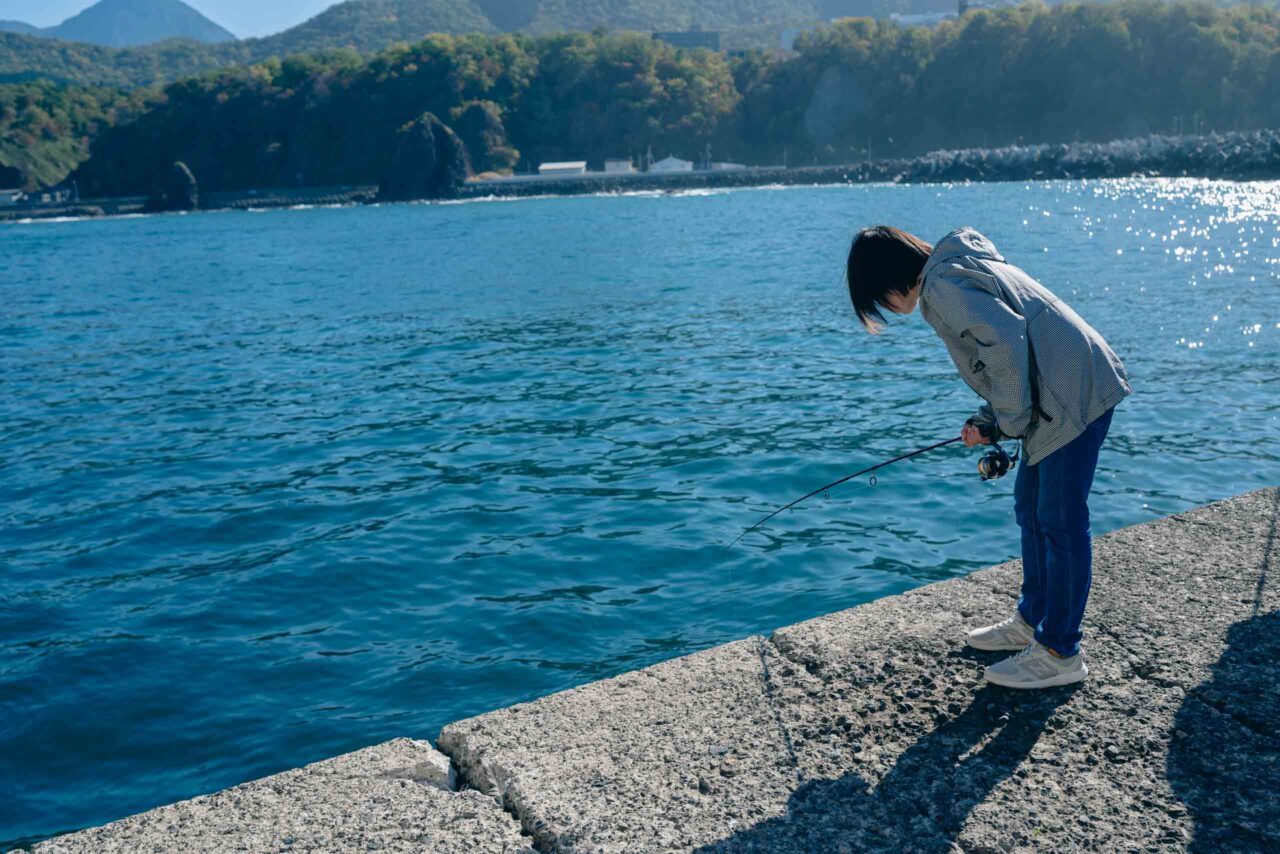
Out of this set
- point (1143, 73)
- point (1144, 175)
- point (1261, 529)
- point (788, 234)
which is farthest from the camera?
point (1143, 73)

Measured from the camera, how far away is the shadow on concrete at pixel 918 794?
2461 millimetres

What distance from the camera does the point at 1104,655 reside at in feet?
10.5

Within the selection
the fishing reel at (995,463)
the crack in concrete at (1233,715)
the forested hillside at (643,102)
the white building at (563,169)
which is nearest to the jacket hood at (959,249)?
the fishing reel at (995,463)

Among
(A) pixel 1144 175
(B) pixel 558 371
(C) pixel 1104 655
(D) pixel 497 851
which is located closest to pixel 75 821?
(D) pixel 497 851

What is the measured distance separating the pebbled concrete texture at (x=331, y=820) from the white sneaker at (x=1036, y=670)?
56.5 inches

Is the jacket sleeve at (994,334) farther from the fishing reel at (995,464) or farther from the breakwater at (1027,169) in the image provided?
the breakwater at (1027,169)

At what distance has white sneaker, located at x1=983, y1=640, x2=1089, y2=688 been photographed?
119 inches

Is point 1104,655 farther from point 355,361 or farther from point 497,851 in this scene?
point 355,361

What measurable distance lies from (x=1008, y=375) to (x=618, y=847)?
1578mm

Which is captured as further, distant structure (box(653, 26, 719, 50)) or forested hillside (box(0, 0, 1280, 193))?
distant structure (box(653, 26, 719, 50))

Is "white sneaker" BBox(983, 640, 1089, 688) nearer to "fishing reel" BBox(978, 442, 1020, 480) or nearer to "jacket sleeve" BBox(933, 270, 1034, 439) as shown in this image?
"fishing reel" BBox(978, 442, 1020, 480)

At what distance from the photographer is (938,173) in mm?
79500


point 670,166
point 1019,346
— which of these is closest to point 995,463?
point 1019,346

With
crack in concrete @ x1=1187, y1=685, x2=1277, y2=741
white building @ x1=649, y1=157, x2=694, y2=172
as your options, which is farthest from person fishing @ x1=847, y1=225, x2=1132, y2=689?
white building @ x1=649, y1=157, x2=694, y2=172
